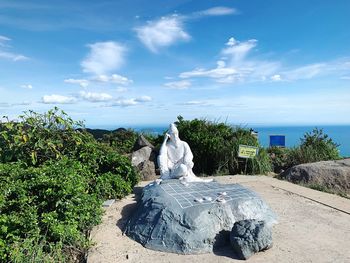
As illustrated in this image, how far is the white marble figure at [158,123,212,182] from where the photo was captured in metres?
6.06

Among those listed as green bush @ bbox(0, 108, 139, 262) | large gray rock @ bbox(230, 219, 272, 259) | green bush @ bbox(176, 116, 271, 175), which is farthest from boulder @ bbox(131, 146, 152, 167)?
large gray rock @ bbox(230, 219, 272, 259)

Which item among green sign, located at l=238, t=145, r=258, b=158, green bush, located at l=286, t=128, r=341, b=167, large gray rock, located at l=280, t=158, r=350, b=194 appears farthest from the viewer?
green bush, located at l=286, t=128, r=341, b=167

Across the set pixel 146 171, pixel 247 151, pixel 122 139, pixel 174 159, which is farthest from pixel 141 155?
pixel 174 159

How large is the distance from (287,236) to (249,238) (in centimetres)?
85

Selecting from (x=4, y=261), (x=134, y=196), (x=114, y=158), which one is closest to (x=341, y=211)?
(x=134, y=196)

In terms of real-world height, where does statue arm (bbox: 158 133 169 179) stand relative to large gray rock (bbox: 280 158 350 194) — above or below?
above

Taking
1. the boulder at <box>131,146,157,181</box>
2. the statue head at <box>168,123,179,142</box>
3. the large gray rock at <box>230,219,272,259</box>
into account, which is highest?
the statue head at <box>168,123,179,142</box>

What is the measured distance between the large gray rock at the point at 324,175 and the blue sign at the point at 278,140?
244 centimetres

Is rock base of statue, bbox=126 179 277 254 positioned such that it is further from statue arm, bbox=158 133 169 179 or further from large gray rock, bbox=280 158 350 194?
large gray rock, bbox=280 158 350 194

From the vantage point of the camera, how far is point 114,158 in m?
6.56

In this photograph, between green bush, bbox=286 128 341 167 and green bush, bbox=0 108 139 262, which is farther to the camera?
green bush, bbox=286 128 341 167

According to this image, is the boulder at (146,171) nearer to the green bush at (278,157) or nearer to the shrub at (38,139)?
the shrub at (38,139)

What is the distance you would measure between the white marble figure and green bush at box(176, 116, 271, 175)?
9.47ft

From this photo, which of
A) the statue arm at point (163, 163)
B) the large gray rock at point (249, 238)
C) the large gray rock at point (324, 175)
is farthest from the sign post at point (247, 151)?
the large gray rock at point (249, 238)
